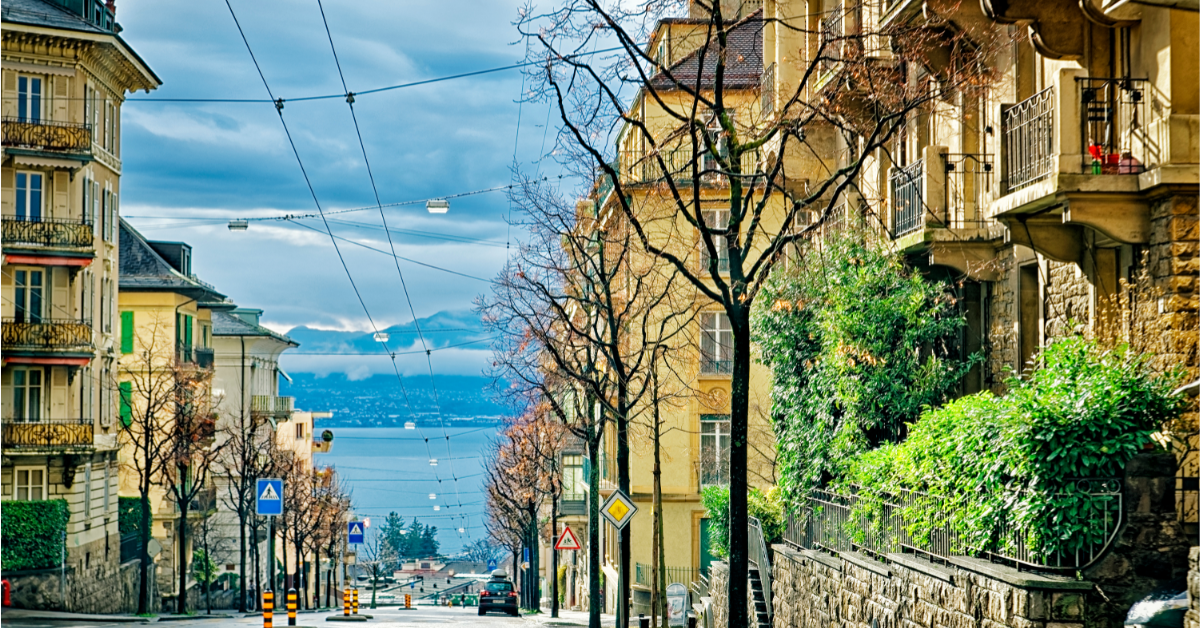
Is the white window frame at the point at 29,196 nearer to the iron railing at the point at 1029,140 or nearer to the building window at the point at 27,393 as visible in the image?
the building window at the point at 27,393

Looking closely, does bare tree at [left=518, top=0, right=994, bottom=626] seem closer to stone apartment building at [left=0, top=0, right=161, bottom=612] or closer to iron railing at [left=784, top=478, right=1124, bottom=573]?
iron railing at [left=784, top=478, right=1124, bottom=573]

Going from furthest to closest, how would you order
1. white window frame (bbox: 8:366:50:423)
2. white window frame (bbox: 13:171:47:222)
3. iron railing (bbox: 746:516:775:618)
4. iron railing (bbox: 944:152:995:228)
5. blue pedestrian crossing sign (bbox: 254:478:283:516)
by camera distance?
white window frame (bbox: 8:366:50:423) < white window frame (bbox: 13:171:47:222) < blue pedestrian crossing sign (bbox: 254:478:283:516) < iron railing (bbox: 746:516:775:618) < iron railing (bbox: 944:152:995:228)

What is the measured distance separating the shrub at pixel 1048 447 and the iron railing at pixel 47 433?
114 feet

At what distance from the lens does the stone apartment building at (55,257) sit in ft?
143

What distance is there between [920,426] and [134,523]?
149 ft

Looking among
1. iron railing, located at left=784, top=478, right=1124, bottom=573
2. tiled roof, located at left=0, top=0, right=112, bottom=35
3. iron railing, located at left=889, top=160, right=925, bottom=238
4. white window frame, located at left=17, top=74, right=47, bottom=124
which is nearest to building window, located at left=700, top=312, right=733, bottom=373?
iron railing, located at left=784, top=478, right=1124, bottom=573

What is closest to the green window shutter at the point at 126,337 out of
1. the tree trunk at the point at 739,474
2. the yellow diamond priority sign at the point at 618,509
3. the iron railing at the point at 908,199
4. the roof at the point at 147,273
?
the roof at the point at 147,273

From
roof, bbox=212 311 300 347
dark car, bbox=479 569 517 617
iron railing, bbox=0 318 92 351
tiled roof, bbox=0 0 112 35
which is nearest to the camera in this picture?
tiled roof, bbox=0 0 112 35

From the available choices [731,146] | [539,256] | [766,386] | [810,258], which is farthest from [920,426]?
[766,386]

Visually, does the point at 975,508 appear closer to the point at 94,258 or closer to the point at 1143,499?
the point at 1143,499

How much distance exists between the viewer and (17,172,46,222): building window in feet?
145

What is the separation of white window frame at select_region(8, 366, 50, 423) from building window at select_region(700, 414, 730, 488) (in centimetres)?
2152

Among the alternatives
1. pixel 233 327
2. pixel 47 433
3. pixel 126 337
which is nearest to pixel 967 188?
pixel 47 433

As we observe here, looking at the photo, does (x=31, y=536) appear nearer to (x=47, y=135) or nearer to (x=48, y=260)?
(x=48, y=260)
